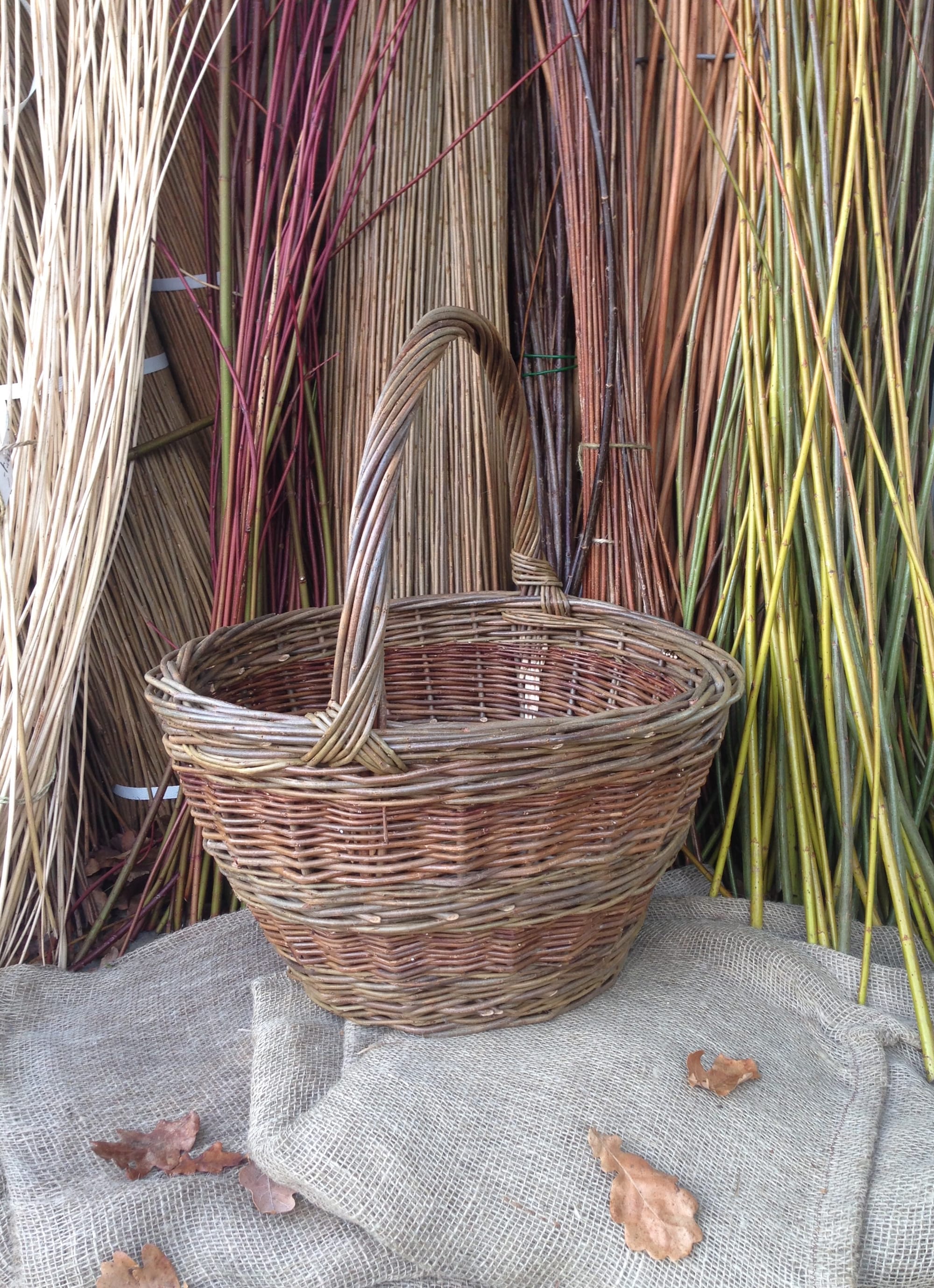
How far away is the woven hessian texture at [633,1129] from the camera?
0.86 meters

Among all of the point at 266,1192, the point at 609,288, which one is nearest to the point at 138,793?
the point at 266,1192

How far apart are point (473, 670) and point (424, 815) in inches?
24.1

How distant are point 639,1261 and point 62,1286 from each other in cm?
51

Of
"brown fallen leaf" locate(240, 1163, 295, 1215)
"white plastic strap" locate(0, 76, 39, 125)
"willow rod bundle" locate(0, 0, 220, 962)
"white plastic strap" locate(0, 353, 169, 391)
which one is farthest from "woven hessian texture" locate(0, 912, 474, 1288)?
"white plastic strap" locate(0, 76, 39, 125)

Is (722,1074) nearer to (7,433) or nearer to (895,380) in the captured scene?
(895,380)

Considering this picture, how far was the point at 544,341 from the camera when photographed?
169 cm

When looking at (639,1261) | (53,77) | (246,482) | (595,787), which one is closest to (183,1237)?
(639,1261)

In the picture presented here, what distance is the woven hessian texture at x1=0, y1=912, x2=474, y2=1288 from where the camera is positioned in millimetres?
876

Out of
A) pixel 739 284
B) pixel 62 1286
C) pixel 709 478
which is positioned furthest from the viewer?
pixel 709 478

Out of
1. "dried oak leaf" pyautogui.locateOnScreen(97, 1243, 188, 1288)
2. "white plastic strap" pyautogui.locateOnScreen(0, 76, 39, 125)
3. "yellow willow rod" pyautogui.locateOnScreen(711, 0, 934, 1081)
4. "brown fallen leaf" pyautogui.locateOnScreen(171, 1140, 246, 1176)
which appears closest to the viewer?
"dried oak leaf" pyautogui.locateOnScreen(97, 1243, 188, 1288)

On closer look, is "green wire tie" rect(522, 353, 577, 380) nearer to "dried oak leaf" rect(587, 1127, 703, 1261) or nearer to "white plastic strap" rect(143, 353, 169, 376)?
"white plastic strap" rect(143, 353, 169, 376)

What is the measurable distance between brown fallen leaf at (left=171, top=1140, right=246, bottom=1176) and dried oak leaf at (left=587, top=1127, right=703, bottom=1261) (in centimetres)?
37

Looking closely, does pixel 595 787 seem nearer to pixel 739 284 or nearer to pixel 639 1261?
pixel 639 1261

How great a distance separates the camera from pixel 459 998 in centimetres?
105
